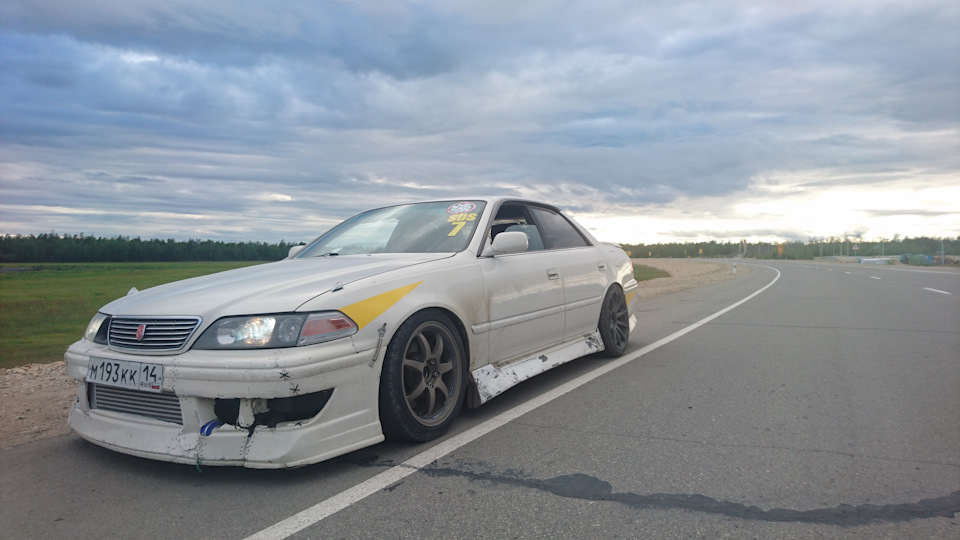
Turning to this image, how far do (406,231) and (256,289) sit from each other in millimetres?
1561

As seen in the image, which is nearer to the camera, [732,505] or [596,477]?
[732,505]

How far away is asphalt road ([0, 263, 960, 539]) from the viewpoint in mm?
2498

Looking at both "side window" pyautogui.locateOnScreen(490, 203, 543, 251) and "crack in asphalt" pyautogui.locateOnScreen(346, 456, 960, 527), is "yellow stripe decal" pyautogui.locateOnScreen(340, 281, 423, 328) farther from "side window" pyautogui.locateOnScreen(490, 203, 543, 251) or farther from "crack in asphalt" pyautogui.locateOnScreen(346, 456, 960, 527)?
"side window" pyautogui.locateOnScreen(490, 203, 543, 251)

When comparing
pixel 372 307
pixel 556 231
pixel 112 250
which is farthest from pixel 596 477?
pixel 112 250

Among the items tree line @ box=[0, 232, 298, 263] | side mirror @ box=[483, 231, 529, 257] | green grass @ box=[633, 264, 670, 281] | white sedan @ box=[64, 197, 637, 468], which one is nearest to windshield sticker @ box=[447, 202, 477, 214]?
white sedan @ box=[64, 197, 637, 468]

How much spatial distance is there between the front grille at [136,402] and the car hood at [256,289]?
41 centimetres

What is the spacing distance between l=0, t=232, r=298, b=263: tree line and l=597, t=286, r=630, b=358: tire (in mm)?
10572

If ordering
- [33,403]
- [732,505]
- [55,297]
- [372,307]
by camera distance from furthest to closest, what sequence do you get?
[55,297]
[33,403]
[372,307]
[732,505]

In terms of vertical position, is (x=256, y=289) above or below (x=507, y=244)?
below

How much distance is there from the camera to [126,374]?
10.3 ft

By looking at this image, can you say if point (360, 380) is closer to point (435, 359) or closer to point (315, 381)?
point (315, 381)

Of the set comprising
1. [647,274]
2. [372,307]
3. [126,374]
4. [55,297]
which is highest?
[372,307]

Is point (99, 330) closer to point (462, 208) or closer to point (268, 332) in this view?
point (268, 332)

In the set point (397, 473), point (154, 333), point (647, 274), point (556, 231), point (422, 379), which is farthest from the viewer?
point (647, 274)
